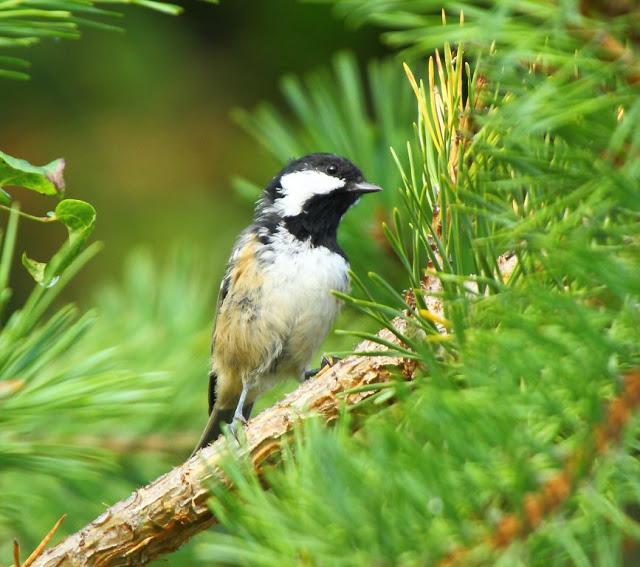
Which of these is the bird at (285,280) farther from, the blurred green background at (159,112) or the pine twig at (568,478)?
the pine twig at (568,478)

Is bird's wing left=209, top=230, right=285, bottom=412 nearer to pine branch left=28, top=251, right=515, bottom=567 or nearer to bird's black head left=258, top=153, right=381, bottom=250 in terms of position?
bird's black head left=258, top=153, right=381, bottom=250

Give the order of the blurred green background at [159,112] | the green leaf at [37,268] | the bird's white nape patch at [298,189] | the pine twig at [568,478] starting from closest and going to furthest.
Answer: the pine twig at [568,478] → the green leaf at [37,268] → the bird's white nape patch at [298,189] → the blurred green background at [159,112]

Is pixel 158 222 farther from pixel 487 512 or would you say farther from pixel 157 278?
pixel 487 512

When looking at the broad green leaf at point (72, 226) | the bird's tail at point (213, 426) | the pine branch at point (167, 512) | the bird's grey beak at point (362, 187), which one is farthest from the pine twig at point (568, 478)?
the bird's grey beak at point (362, 187)

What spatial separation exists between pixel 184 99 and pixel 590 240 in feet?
12.5

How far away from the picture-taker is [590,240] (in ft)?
3.25

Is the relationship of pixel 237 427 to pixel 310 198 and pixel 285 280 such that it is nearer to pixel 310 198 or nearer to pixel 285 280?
pixel 285 280

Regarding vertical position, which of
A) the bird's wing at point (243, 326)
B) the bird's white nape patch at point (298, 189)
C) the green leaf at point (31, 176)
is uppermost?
the green leaf at point (31, 176)

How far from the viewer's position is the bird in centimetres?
287

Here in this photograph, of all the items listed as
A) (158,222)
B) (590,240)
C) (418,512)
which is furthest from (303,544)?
(158,222)

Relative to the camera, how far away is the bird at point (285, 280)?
2865mm

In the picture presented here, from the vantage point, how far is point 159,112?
4.59 meters

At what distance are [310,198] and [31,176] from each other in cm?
164

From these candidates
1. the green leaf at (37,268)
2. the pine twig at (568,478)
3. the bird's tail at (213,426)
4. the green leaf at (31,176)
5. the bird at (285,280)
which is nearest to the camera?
the pine twig at (568,478)
